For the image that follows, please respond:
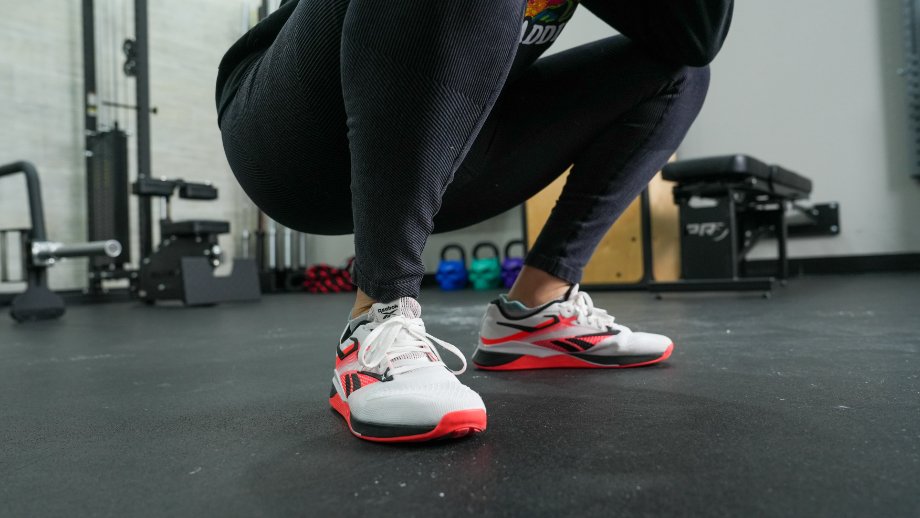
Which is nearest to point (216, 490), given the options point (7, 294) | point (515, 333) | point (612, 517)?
point (612, 517)

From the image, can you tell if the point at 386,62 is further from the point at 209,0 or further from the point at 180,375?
the point at 209,0

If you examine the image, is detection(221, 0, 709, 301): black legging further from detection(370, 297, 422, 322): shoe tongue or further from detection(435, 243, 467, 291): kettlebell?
detection(435, 243, 467, 291): kettlebell

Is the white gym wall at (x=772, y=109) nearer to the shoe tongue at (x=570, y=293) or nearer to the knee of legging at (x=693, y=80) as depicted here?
the knee of legging at (x=693, y=80)

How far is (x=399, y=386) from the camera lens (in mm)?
538

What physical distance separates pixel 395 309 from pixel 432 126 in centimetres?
18

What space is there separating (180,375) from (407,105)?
2.32 ft

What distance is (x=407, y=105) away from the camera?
0.49 m

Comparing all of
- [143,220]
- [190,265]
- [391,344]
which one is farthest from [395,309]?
[143,220]

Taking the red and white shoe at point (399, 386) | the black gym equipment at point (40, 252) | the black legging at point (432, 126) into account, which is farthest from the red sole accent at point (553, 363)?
the black gym equipment at point (40, 252)

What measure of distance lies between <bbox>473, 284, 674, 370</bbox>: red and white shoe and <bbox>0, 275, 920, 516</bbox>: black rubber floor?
1.3 inches

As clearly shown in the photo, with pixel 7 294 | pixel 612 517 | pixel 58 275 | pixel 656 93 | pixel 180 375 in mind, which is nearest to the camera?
pixel 612 517

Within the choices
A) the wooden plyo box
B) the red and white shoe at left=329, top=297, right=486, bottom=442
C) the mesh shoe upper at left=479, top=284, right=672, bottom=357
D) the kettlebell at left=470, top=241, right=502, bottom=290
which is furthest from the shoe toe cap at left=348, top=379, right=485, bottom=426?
the kettlebell at left=470, top=241, right=502, bottom=290

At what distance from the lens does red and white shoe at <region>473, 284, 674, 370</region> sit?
2.81 feet

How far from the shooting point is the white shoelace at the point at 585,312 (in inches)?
33.7
